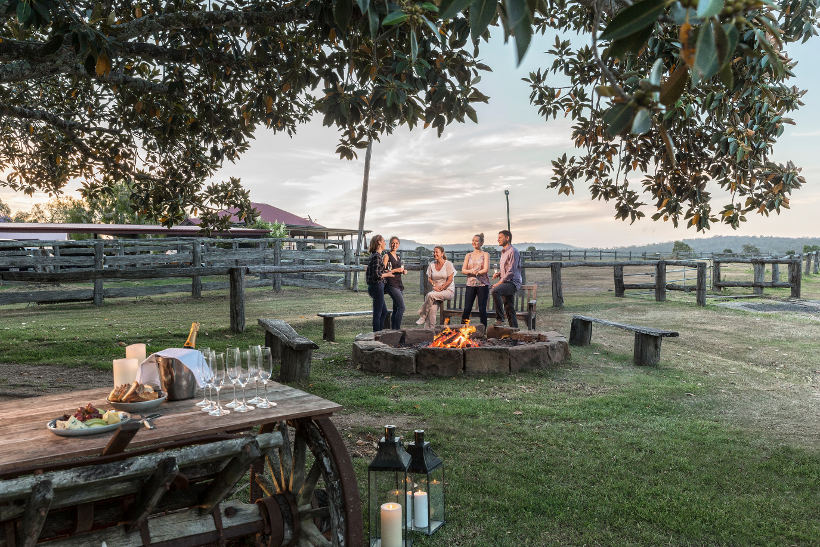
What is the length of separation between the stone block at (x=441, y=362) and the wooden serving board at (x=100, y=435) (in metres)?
3.94

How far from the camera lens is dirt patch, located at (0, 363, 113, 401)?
575 cm

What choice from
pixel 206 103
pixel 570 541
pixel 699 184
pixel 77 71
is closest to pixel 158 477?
pixel 570 541

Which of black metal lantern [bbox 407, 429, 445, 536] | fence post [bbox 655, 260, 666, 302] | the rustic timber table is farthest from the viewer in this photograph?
fence post [bbox 655, 260, 666, 302]

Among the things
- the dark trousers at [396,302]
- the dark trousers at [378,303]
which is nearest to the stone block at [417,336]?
the dark trousers at [378,303]

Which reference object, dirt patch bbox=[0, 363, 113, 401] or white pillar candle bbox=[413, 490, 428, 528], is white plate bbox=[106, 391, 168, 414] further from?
dirt patch bbox=[0, 363, 113, 401]

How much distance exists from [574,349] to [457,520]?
18.5 ft

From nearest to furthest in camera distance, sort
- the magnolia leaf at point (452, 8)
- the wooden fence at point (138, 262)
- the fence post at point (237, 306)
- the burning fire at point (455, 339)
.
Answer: the magnolia leaf at point (452, 8) < the burning fire at point (455, 339) < the fence post at point (237, 306) < the wooden fence at point (138, 262)

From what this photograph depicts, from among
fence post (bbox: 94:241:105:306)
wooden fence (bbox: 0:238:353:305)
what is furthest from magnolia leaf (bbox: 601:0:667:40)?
fence post (bbox: 94:241:105:306)

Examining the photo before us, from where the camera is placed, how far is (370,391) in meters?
5.82

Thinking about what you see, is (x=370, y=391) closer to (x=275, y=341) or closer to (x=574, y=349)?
(x=275, y=341)

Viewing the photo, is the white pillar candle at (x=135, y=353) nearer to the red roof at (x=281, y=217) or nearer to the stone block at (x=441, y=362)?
the stone block at (x=441, y=362)

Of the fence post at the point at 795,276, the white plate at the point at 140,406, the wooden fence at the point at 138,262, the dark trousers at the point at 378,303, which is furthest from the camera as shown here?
the fence post at the point at 795,276

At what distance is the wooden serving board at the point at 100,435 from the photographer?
6.53ft

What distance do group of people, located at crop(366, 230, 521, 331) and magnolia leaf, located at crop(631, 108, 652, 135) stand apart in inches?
299
